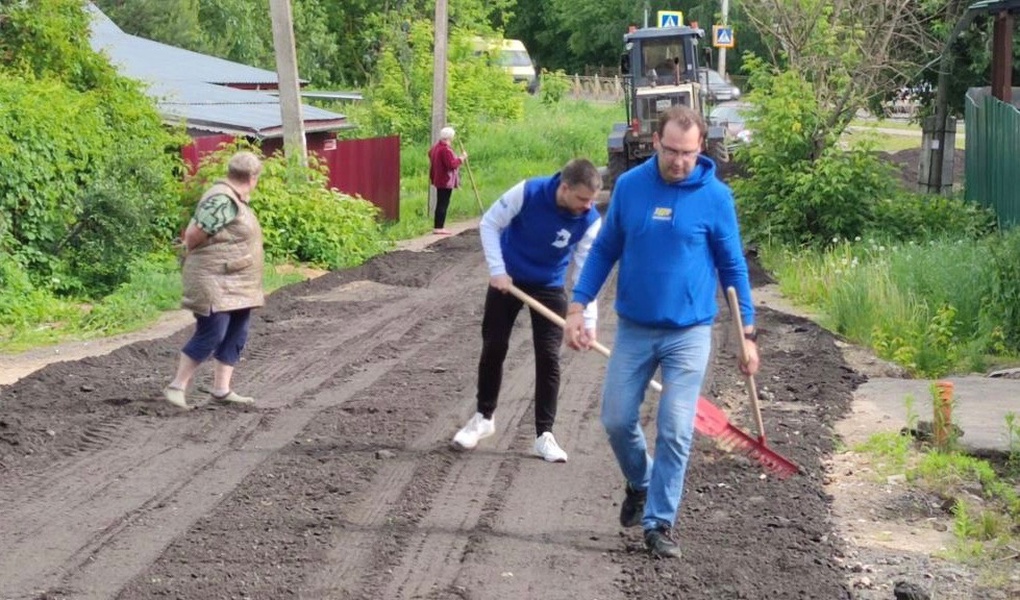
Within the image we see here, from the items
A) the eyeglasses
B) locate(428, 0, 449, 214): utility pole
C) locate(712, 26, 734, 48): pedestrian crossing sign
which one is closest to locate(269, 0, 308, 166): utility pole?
locate(428, 0, 449, 214): utility pole

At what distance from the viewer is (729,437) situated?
7402 millimetres

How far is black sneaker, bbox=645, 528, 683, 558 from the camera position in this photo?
6.46 m

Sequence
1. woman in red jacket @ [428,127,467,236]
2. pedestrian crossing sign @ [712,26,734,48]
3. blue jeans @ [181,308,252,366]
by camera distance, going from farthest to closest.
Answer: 1. pedestrian crossing sign @ [712,26,734,48]
2. woman in red jacket @ [428,127,467,236]
3. blue jeans @ [181,308,252,366]

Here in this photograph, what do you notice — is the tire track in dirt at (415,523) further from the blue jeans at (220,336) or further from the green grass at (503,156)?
the green grass at (503,156)

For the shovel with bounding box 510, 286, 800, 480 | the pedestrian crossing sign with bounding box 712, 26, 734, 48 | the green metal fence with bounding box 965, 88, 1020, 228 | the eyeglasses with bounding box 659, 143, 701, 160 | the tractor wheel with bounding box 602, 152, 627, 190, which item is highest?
the pedestrian crossing sign with bounding box 712, 26, 734, 48

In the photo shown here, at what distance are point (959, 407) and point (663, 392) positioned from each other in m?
3.86

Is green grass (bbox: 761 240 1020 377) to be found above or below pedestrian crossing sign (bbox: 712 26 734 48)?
below

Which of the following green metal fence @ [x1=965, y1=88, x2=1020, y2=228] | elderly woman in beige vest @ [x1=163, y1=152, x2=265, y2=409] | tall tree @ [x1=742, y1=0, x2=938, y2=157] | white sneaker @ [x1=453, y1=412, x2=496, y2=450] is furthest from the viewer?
tall tree @ [x1=742, y1=0, x2=938, y2=157]

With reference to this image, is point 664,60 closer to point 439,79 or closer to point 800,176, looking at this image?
point 439,79

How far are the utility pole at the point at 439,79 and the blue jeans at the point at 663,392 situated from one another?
66.5ft

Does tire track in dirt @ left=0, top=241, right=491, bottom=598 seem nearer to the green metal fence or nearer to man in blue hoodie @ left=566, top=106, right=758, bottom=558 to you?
man in blue hoodie @ left=566, top=106, right=758, bottom=558

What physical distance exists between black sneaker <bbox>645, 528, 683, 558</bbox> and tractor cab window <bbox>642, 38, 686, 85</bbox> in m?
22.9

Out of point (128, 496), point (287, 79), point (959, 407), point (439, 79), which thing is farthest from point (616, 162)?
point (128, 496)

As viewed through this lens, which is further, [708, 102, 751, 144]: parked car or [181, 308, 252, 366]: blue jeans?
[708, 102, 751, 144]: parked car
